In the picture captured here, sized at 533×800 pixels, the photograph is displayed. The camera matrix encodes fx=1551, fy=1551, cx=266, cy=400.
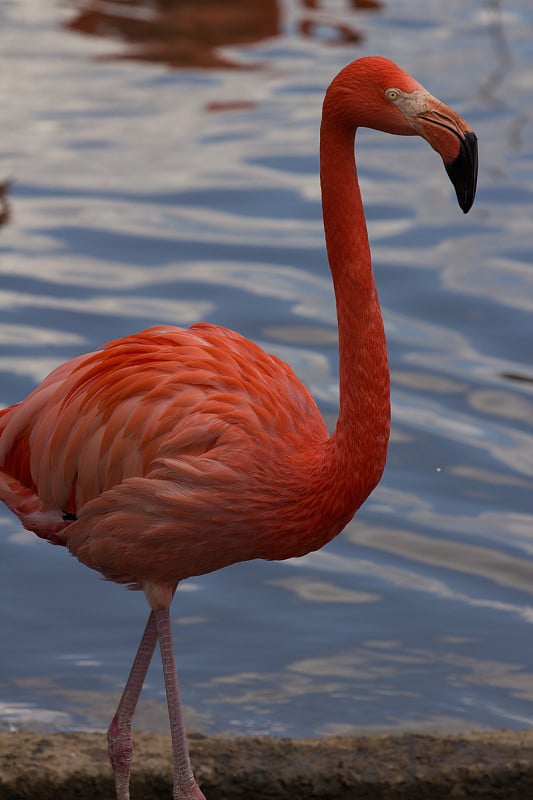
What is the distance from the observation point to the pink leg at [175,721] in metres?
4.33

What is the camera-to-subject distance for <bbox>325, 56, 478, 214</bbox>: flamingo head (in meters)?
3.74

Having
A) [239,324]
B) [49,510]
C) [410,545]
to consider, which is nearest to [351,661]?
[410,545]

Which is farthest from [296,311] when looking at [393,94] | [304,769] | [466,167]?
[466,167]

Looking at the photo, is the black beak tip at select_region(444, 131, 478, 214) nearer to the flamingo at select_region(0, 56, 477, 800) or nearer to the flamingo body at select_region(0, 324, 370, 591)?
the flamingo at select_region(0, 56, 477, 800)

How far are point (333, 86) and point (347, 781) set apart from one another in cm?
209

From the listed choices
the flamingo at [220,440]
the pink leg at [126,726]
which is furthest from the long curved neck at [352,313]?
the pink leg at [126,726]

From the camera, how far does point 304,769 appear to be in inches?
186

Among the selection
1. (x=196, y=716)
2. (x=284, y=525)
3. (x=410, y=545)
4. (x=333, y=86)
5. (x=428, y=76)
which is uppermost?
(x=428, y=76)

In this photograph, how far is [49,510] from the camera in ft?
14.9

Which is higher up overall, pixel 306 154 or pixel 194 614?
pixel 306 154

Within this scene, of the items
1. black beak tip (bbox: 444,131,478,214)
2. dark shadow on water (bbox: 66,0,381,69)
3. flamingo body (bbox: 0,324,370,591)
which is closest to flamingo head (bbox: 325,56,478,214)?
black beak tip (bbox: 444,131,478,214)

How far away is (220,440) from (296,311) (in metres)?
4.67

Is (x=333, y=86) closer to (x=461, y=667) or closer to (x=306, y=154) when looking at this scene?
(x=461, y=667)

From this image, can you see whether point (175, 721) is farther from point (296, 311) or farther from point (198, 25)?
point (198, 25)
